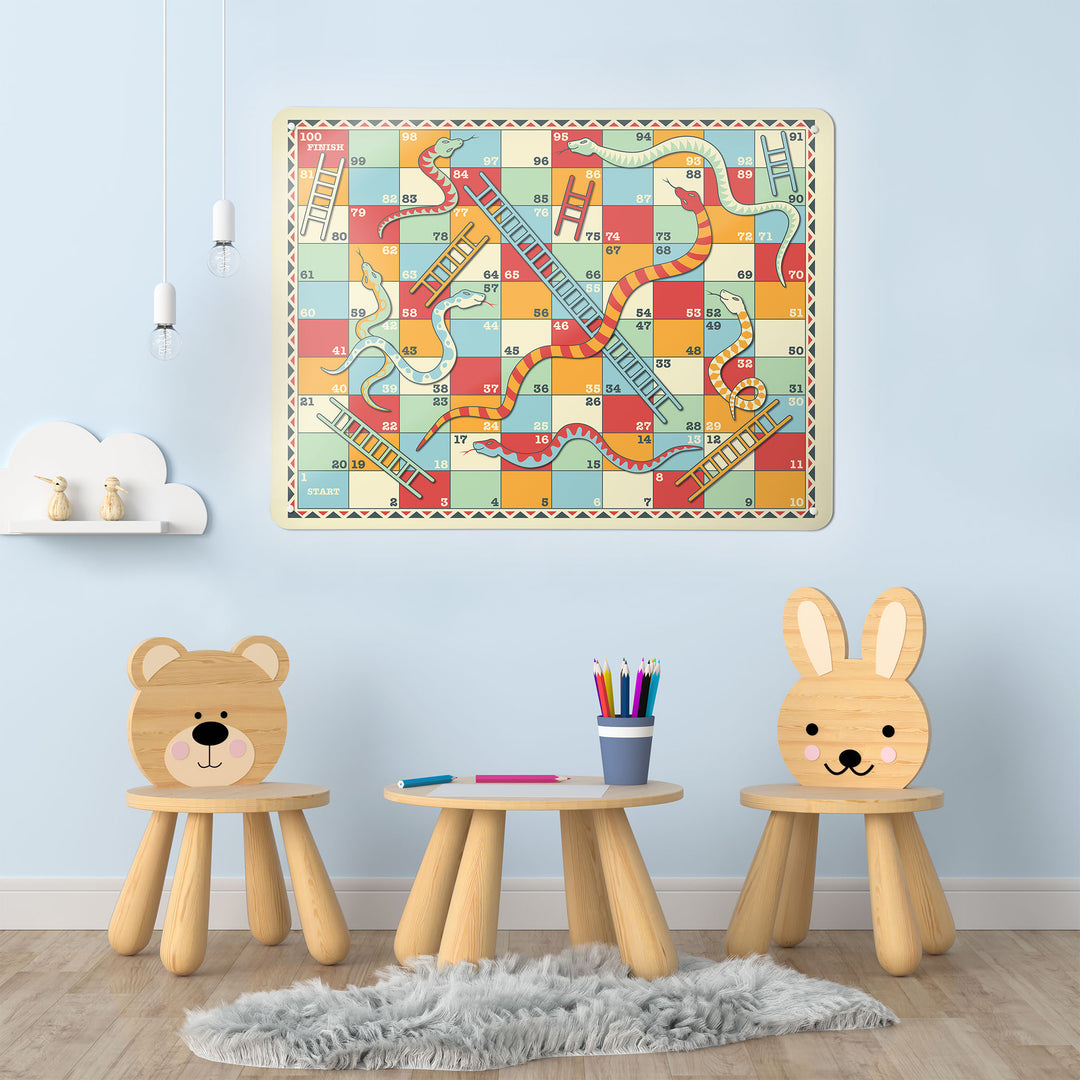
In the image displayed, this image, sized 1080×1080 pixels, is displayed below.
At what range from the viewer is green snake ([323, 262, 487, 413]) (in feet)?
7.07

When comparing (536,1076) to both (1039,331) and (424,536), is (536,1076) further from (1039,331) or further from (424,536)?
(1039,331)

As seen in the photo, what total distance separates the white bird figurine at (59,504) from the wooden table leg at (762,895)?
1401mm

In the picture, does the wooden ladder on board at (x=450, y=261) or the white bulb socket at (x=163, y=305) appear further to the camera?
the wooden ladder on board at (x=450, y=261)

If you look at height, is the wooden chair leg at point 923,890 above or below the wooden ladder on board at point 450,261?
below

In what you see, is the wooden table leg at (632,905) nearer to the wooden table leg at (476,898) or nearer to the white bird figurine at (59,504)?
the wooden table leg at (476,898)

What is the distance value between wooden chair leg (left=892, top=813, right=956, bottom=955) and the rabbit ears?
0.87 ft

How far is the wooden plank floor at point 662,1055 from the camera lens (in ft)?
4.61

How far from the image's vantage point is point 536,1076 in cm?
139

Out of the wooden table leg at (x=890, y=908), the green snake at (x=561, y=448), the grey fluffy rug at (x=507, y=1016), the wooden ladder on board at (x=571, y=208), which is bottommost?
the grey fluffy rug at (x=507, y=1016)

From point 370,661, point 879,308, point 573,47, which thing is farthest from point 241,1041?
point 573,47

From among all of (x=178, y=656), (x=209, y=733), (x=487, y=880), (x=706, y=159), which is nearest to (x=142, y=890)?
(x=209, y=733)

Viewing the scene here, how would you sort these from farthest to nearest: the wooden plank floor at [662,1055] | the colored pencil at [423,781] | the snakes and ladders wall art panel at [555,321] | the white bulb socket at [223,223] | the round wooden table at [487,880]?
the snakes and ladders wall art panel at [555,321] → the white bulb socket at [223,223] → the colored pencil at [423,781] → the round wooden table at [487,880] → the wooden plank floor at [662,1055]

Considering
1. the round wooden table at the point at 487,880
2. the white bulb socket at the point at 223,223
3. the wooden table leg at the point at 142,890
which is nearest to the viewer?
the round wooden table at the point at 487,880

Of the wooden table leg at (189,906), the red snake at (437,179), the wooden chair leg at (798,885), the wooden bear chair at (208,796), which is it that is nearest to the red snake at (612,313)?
the red snake at (437,179)
